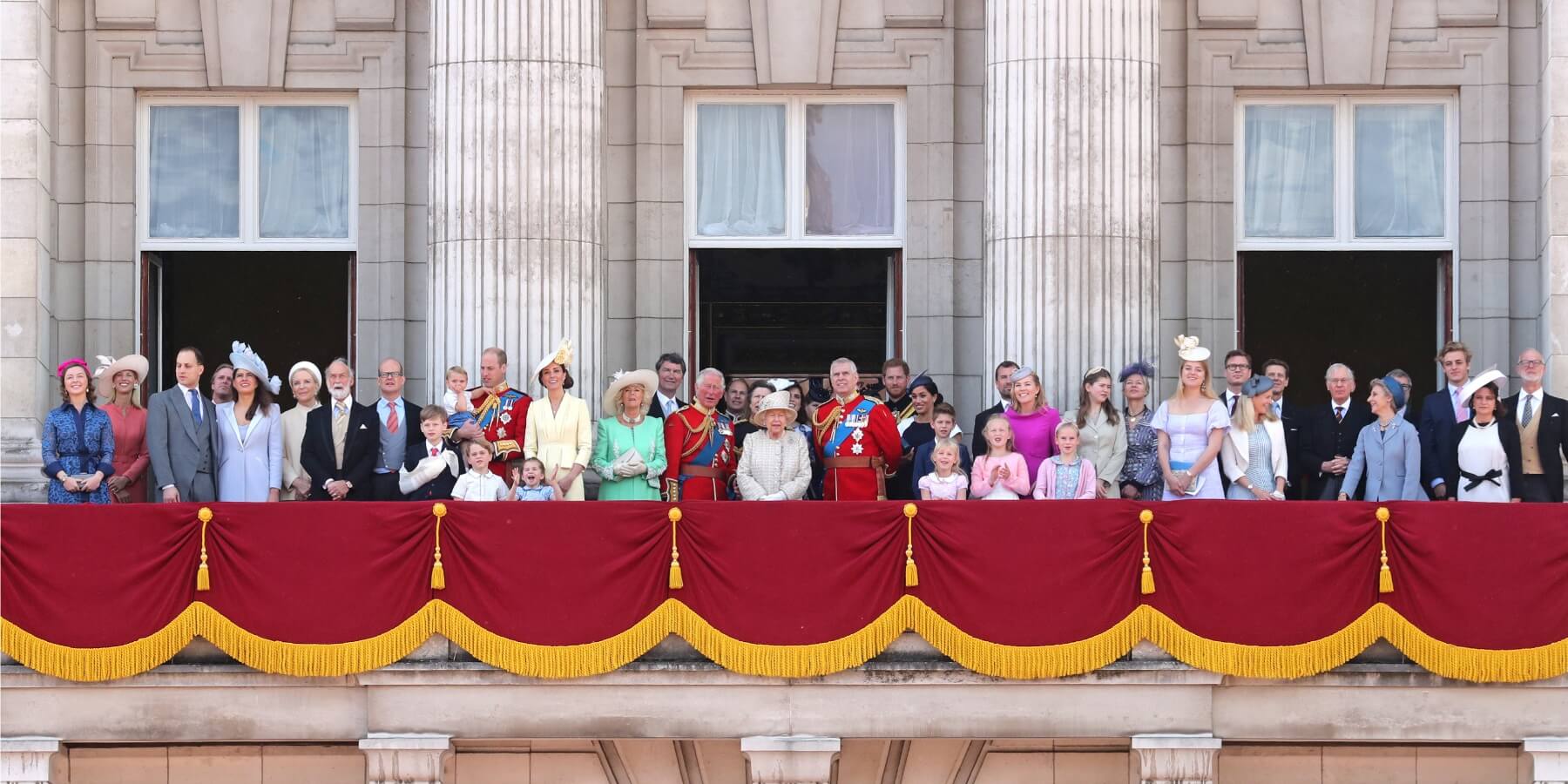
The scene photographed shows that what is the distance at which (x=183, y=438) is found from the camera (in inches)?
874

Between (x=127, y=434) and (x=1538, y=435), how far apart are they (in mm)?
12140

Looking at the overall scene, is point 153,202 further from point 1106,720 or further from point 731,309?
point 1106,720

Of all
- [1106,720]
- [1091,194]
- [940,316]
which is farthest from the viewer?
[940,316]

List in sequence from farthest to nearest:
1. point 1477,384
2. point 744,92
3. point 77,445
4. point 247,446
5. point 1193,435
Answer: point 744,92
point 247,446
point 77,445
point 1477,384
point 1193,435

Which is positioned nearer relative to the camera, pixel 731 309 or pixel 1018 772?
pixel 1018 772

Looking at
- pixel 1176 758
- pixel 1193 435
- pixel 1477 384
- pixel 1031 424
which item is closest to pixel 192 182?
pixel 1031 424

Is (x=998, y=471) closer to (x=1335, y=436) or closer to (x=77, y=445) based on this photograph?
(x=1335, y=436)

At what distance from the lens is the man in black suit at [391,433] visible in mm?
22328

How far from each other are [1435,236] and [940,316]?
510 cm

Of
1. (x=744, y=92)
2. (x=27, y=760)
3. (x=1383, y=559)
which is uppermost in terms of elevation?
(x=744, y=92)

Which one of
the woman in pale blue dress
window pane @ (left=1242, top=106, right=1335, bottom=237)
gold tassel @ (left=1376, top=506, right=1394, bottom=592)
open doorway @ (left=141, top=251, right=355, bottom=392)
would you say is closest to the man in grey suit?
the woman in pale blue dress

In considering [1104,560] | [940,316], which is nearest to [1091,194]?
[940,316]

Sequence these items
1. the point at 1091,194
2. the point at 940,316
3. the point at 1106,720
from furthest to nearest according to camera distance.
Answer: the point at 940,316 → the point at 1091,194 → the point at 1106,720

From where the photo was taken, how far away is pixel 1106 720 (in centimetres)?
2097
